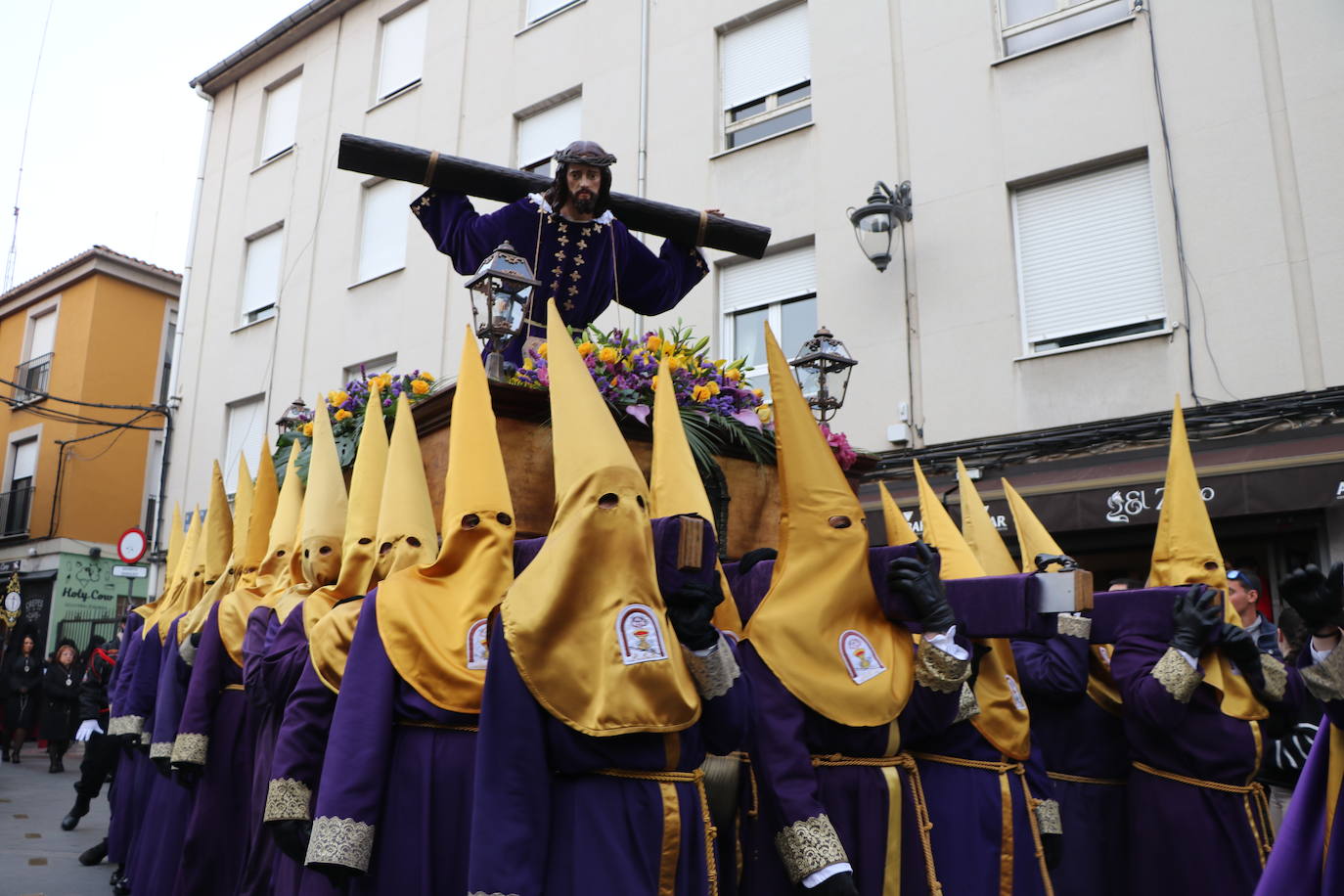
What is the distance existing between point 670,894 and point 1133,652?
8.99ft

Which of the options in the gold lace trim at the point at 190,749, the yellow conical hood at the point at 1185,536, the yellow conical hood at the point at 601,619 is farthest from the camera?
the gold lace trim at the point at 190,749

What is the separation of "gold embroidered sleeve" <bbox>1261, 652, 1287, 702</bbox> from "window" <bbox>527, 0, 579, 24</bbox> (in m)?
12.7

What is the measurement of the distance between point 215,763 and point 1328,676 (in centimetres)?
479

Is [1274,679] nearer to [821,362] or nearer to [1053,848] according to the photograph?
[1053,848]

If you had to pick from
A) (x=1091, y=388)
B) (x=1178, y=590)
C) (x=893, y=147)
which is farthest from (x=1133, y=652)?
(x=893, y=147)

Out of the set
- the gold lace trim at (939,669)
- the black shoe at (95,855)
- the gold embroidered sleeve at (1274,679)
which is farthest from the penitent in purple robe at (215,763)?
the gold embroidered sleeve at (1274,679)

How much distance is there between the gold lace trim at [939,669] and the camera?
140 inches

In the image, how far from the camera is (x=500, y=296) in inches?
170

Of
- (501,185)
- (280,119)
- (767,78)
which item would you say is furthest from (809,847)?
(280,119)

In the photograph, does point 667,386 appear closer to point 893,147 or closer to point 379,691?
point 379,691

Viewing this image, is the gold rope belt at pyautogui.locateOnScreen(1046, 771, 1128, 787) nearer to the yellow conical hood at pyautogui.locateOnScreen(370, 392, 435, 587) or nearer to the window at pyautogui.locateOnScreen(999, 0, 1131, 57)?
the yellow conical hood at pyautogui.locateOnScreen(370, 392, 435, 587)

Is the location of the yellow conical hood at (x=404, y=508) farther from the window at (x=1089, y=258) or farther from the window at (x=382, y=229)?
the window at (x=382, y=229)

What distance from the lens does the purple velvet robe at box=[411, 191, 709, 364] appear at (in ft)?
15.8

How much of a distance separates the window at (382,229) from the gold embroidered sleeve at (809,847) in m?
13.3
